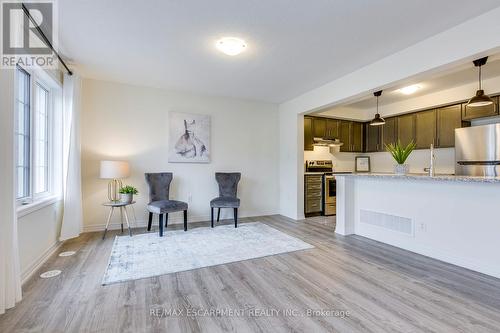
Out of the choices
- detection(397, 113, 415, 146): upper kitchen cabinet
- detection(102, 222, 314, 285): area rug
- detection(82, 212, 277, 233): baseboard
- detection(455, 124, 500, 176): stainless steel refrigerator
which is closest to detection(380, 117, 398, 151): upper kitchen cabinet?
detection(397, 113, 415, 146): upper kitchen cabinet

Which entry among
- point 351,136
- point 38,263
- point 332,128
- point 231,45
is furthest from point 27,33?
point 351,136

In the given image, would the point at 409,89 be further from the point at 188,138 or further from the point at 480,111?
the point at 188,138

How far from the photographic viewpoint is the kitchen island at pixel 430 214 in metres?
2.57

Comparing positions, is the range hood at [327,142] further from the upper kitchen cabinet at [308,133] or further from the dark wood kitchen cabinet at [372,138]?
the dark wood kitchen cabinet at [372,138]

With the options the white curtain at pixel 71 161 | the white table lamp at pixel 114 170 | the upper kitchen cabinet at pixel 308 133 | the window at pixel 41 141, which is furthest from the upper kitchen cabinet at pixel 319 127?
the window at pixel 41 141

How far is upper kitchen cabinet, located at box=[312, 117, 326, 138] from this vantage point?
5.71 m

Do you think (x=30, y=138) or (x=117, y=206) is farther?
(x=117, y=206)

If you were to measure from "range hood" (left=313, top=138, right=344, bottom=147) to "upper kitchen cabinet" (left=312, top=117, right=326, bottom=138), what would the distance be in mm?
136

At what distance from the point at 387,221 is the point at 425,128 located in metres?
2.69

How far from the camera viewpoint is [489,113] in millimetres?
4051

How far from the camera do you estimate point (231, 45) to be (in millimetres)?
2855

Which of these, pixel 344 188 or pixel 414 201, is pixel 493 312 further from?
pixel 344 188

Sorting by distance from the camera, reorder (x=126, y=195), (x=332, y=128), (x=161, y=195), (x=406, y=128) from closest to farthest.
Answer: (x=126, y=195) → (x=161, y=195) → (x=406, y=128) → (x=332, y=128)

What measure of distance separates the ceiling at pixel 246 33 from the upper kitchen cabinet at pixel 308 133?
1632 mm
